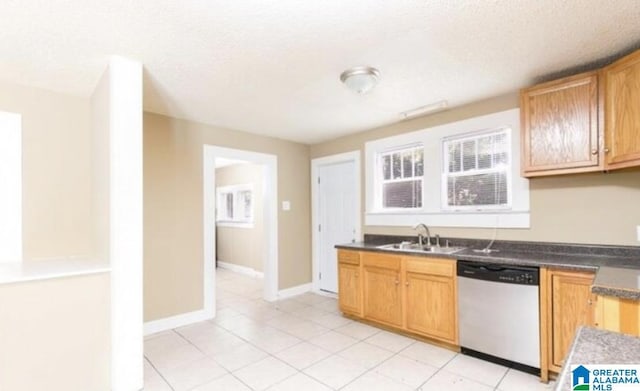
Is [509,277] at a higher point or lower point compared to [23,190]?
lower

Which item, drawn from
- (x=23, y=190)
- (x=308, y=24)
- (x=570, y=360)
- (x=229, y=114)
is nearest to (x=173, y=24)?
(x=308, y=24)

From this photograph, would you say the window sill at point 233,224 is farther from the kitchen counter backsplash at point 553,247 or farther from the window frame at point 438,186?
the kitchen counter backsplash at point 553,247

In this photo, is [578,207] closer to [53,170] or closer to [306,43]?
[306,43]

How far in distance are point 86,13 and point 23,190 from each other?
6.05 ft

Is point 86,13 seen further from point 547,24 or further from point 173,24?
point 547,24

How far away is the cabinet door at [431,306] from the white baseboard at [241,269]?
→ 3.74 meters

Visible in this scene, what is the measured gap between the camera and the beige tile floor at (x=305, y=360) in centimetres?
230

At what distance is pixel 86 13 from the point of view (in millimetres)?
1745

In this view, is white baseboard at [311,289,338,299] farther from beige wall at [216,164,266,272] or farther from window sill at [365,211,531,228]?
beige wall at [216,164,266,272]

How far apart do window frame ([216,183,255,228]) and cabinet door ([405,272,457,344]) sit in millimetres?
4024

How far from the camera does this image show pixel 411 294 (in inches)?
120

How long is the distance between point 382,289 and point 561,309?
152 cm

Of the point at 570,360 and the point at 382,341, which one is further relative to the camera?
the point at 382,341

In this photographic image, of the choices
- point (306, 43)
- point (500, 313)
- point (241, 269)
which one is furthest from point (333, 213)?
point (306, 43)
